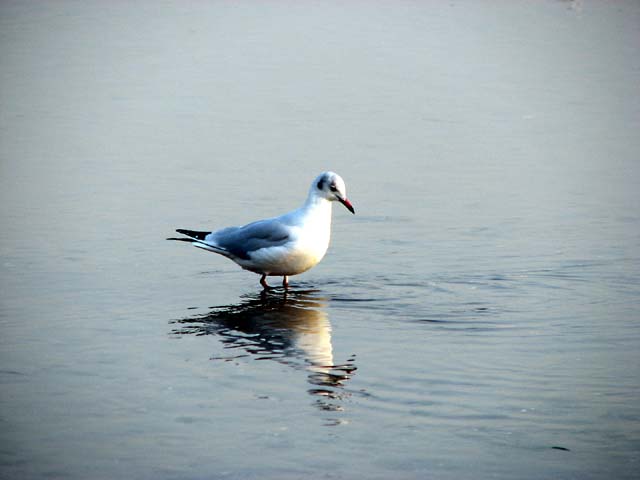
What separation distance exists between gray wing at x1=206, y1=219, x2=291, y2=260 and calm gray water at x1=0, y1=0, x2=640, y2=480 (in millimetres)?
398

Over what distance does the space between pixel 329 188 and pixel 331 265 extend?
41.5 inches

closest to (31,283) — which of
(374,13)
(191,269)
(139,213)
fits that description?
(191,269)

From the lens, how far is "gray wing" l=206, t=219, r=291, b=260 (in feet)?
34.1

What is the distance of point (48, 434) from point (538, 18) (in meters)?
24.5

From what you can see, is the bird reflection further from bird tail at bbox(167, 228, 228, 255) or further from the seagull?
bird tail at bbox(167, 228, 228, 255)

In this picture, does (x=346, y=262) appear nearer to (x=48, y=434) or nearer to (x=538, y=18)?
(x=48, y=434)

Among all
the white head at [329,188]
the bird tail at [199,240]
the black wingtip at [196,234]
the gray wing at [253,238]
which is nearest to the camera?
the gray wing at [253,238]

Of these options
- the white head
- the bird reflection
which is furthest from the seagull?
the bird reflection

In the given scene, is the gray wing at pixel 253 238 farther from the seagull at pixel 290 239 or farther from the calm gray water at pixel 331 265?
the calm gray water at pixel 331 265

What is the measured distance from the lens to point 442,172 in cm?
1520

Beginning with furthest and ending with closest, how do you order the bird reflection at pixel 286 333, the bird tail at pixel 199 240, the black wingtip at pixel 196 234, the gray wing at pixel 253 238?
the black wingtip at pixel 196 234, the bird tail at pixel 199 240, the gray wing at pixel 253 238, the bird reflection at pixel 286 333

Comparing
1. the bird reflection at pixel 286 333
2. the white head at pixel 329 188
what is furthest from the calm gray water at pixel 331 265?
the white head at pixel 329 188

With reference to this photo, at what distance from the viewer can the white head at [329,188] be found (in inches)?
416

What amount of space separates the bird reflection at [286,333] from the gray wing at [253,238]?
466 mm
